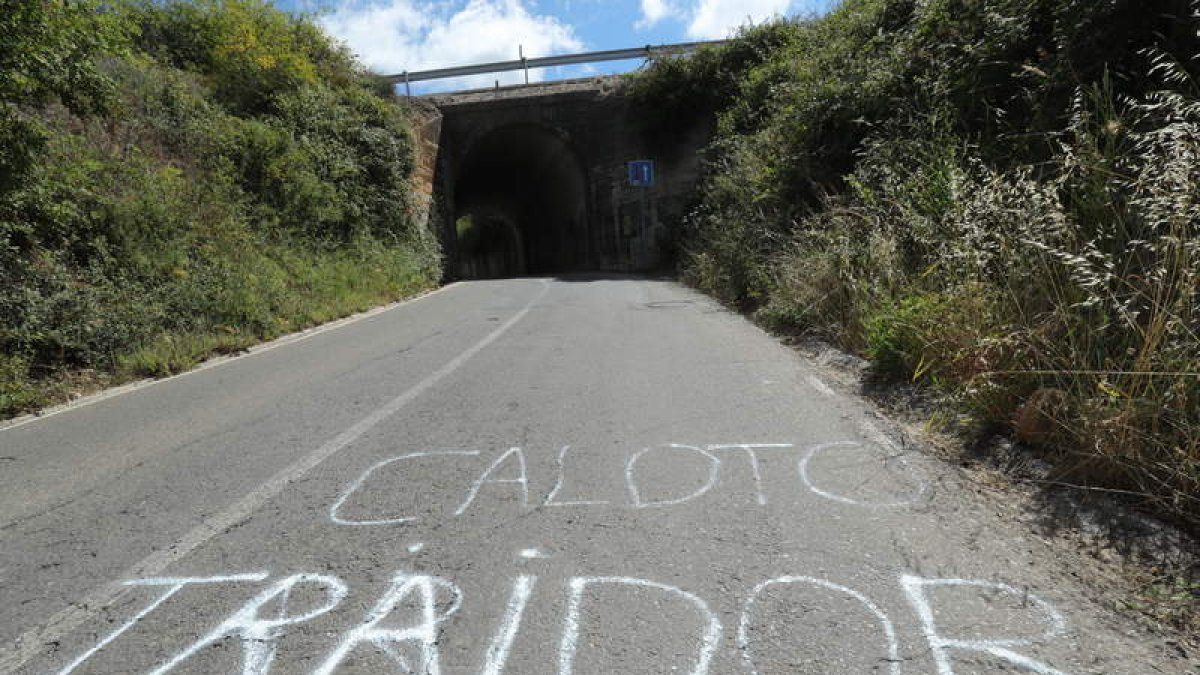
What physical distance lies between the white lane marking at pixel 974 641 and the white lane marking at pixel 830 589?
112mm

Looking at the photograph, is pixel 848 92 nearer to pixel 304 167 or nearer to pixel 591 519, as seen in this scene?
pixel 591 519

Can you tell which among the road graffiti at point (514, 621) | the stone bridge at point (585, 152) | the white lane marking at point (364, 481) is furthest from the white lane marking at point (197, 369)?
the stone bridge at point (585, 152)

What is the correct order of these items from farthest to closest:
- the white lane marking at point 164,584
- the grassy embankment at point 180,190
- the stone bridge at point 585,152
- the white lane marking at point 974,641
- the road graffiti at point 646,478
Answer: the stone bridge at point 585,152 < the grassy embankment at point 180,190 < the road graffiti at point 646,478 < the white lane marking at point 164,584 < the white lane marking at point 974,641

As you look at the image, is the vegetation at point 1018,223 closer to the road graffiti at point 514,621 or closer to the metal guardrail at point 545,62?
the road graffiti at point 514,621

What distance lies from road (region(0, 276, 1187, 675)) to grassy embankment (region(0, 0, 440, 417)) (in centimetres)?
264

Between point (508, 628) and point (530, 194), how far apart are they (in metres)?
34.0

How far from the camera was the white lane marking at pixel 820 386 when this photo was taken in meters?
4.93

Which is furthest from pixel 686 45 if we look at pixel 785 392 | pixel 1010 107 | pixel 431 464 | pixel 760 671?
pixel 760 671

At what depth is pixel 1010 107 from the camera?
6.29 meters

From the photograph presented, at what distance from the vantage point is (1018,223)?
410cm

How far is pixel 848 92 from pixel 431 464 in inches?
338

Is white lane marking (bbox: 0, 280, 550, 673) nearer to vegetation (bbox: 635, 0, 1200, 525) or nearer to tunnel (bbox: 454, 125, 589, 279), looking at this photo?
vegetation (bbox: 635, 0, 1200, 525)

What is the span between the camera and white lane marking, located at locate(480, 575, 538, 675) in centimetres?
201

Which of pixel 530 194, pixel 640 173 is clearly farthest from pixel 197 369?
pixel 530 194
